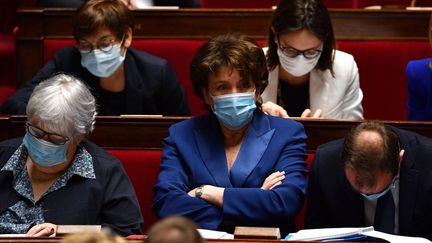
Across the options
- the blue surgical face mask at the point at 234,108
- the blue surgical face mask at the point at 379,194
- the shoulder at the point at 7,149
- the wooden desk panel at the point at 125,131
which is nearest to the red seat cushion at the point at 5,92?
the wooden desk panel at the point at 125,131

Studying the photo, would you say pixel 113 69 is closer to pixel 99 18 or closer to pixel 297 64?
pixel 99 18

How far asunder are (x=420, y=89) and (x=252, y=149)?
0.48 meters

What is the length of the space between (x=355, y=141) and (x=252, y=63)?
24 centimetres

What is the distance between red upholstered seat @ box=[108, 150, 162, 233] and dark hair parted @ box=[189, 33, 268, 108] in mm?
168

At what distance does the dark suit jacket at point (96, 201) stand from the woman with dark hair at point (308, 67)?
1.25 feet

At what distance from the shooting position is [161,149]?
5.33 feet

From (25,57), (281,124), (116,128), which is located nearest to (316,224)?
(281,124)

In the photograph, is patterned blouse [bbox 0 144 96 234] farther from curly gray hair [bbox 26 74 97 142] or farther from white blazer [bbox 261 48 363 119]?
white blazer [bbox 261 48 363 119]

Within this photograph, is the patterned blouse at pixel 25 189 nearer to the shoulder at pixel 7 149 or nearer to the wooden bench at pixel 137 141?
the shoulder at pixel 7 149

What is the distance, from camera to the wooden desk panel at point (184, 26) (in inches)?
81.7

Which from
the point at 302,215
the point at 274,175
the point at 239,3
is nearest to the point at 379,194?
the point at 274,175

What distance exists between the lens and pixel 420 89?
5.97ft

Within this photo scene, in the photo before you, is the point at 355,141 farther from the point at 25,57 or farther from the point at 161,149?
the point at 25,57

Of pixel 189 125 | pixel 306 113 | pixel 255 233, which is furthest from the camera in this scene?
pixel 306 113
